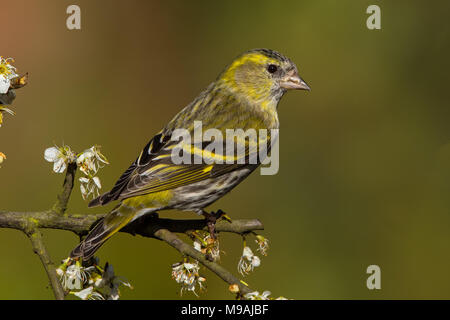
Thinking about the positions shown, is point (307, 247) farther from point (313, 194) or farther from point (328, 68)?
point (328, 68)

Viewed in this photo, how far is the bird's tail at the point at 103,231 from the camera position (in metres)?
2.82

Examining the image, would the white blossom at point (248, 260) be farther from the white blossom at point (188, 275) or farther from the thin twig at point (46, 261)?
the thin twig at point (46, 261)

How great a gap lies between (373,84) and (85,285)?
315cm

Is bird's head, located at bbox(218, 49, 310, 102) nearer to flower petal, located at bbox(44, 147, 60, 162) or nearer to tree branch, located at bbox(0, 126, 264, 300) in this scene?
tree branch, located at bbox(0, 126, 264, 300)

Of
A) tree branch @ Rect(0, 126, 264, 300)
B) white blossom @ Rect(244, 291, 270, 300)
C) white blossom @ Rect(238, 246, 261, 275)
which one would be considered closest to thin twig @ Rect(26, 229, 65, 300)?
tree branch @ Rect(0, 126, 264, 300)

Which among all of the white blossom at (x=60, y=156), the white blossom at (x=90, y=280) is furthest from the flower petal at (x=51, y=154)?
the white blossom at (x=90, y=280)

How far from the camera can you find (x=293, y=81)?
416cm

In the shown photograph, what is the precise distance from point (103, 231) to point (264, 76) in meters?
1.64

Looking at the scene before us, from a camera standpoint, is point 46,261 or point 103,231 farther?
point 103,231

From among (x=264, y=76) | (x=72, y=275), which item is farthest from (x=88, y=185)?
(x=264, y=76)

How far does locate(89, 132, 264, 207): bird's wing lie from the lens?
332 centimetres

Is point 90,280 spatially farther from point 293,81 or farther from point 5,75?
point 293,81

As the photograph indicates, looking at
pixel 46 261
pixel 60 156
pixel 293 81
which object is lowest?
pixel 46 261

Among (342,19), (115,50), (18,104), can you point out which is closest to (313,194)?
(342,19)
